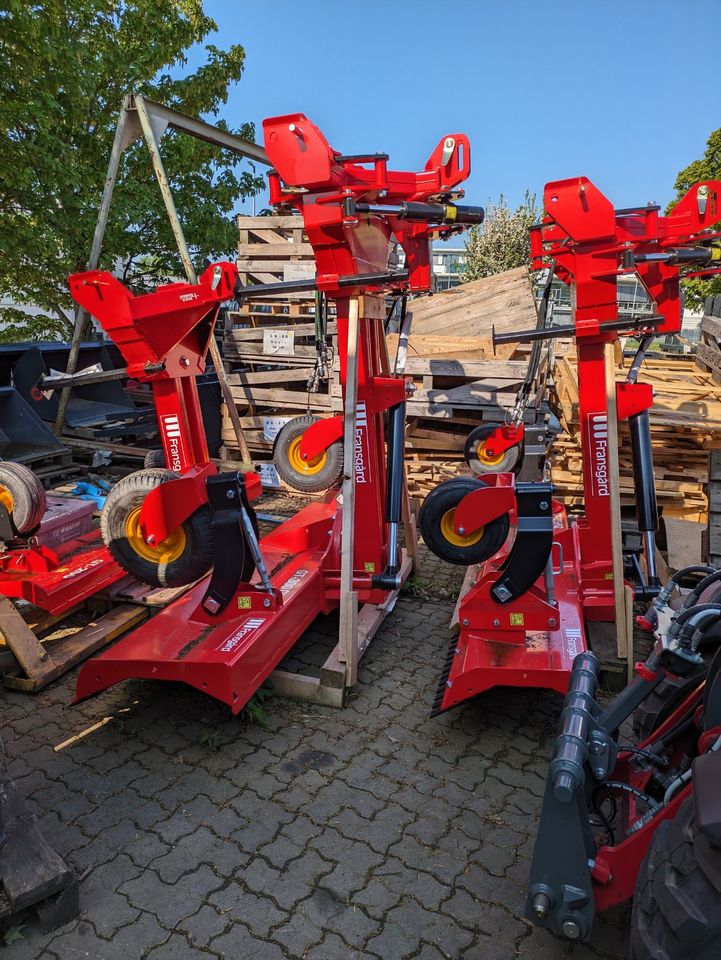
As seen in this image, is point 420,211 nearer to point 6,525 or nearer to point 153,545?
point 153,545

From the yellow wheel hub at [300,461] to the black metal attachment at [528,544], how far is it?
1889mm

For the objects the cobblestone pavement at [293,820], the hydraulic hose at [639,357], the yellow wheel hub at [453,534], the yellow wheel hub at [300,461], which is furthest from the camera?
the yellow wheel hub at [300,461]

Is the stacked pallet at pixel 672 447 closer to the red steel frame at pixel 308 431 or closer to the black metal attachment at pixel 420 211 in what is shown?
the red steel frame at pixel 308 431

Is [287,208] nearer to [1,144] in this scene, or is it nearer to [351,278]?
[351,278]

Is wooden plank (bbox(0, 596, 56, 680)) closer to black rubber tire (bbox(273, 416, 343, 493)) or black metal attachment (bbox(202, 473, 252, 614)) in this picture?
black metal attachment (bbox(202, 473, 252, 614))

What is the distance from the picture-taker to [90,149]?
1015cm

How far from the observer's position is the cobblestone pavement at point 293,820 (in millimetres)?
2379

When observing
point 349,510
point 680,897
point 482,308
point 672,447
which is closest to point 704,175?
point 482,308

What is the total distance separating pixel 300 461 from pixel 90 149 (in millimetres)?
8066

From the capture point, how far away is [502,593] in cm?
360

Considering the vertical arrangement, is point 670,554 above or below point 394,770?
above

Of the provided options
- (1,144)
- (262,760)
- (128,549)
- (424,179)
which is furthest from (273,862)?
(1,144)

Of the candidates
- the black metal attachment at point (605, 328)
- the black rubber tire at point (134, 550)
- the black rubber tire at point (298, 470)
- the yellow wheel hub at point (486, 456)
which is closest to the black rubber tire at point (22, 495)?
the black rubber tire at point (134, 550)

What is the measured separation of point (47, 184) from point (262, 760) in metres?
8.93
